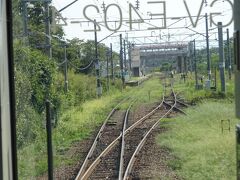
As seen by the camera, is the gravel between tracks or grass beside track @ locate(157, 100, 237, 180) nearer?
grass beside track @ locate(157, 100, 237, 180)

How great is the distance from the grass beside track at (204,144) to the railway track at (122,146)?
0.57m

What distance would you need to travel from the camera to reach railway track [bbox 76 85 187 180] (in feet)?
18.2

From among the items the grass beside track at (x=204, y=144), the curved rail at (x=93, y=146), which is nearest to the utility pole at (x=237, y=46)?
the grass beside track at (x=204, y=144)

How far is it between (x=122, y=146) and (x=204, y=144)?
61.8 inches

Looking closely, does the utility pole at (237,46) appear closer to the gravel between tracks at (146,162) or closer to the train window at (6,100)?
the train window at (6,100)

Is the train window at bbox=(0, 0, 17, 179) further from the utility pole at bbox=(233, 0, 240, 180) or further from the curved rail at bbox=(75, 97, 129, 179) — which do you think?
the curved rail at bbox=(75, 97, 129, 179)

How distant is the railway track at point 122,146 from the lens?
554 centimetres

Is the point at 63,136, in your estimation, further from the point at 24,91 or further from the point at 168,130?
the point at 24,91

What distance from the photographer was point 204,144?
5.84 m

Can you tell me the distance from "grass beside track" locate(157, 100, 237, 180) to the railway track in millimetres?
567

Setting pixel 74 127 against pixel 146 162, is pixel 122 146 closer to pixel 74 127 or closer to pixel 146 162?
pixel 146 162

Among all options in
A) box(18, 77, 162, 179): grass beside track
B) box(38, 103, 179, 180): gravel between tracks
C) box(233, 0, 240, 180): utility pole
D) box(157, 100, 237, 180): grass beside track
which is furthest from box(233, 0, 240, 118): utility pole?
box(157, 100, 237, 180): grass beside track

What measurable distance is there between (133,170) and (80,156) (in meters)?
1.16

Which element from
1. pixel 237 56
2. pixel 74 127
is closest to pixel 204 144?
pixel 74 127
